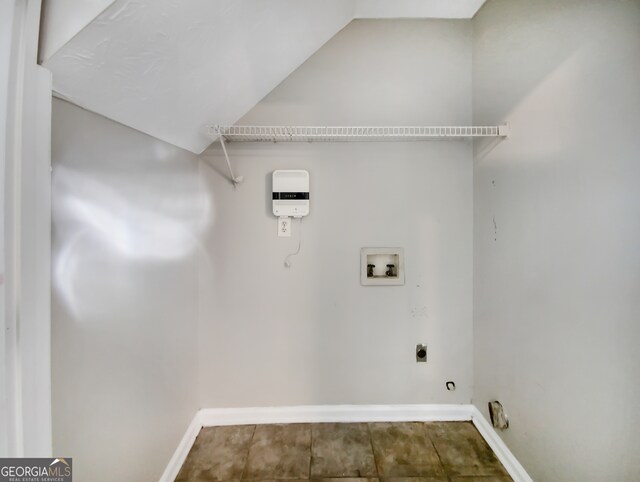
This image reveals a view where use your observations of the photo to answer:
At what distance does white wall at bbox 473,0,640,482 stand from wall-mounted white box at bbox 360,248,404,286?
0.48 meters

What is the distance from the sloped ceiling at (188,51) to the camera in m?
0.63

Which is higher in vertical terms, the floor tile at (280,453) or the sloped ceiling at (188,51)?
the sloped ceiling at (188,51)

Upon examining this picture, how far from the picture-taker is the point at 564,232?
3.18 feet

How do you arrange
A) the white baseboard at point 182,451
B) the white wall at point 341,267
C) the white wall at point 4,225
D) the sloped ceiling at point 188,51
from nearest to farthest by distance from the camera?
the white wall at point 4,225, the sloped ceiling at point 188,51, the white baseboard at point 182,451, the white wall at point 341,267

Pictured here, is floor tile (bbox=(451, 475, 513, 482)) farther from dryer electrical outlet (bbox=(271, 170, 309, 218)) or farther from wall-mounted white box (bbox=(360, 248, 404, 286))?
dryer electrical outlet (bbox=(271, 170, 309, 218))

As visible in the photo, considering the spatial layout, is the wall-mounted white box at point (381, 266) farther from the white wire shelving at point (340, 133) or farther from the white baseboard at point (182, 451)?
the white baseboard at point (182, 451)

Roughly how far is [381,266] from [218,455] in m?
1.39

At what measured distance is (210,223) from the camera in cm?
154

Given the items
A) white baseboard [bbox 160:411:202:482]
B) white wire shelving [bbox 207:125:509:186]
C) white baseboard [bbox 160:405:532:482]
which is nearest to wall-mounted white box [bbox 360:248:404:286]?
white wire shelving [bbox 207:125:509:186]

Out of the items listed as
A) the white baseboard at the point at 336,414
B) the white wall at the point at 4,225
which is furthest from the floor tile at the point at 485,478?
the white wall at the point at 4,225

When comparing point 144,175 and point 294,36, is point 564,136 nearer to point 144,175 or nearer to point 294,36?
point 294,36

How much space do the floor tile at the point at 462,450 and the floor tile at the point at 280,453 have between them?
725mm

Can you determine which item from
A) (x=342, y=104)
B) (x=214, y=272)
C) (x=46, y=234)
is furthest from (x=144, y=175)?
(x=342, y=104)

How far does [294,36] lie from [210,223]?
109cm
